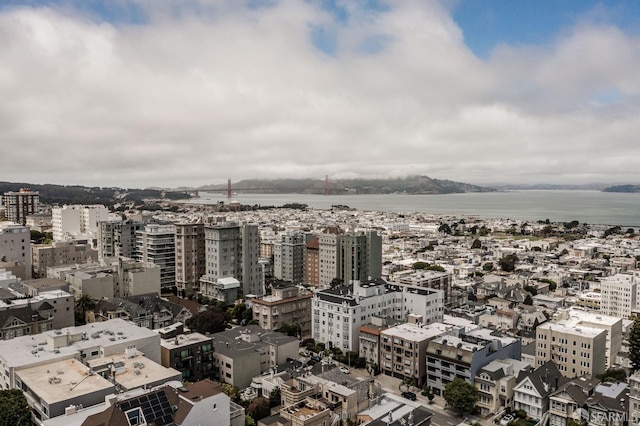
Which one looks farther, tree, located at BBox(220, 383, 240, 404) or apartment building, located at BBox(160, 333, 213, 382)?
apartment building, located at BBox(160, 333, 213, 382)

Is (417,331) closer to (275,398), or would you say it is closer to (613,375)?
(275,398)

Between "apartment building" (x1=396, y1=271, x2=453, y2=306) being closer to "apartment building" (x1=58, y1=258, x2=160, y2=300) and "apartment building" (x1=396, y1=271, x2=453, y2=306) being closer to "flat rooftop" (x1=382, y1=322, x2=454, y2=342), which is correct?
"flat rooftop" (x1=382, y1=322, x2=454, y2=342)

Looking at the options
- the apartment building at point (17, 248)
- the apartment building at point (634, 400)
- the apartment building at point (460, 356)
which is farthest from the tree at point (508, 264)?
the apartment building at point (17, 248)

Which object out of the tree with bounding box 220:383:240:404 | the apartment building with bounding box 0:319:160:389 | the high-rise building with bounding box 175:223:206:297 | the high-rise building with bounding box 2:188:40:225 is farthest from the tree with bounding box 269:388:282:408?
the high-rise building with bounding box 2:188:40:225

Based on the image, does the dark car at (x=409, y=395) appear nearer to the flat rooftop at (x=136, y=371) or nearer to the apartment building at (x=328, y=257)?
the flat rooftop at (x=136, y=371)

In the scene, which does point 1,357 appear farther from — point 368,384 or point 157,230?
point 157,230

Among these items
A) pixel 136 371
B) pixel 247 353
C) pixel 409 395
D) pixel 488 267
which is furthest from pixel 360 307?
pixel 488 267
